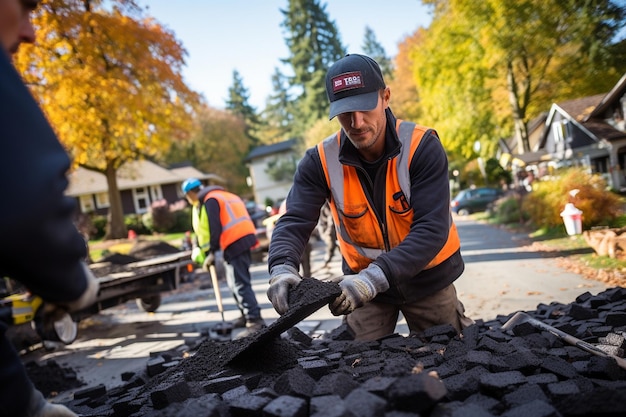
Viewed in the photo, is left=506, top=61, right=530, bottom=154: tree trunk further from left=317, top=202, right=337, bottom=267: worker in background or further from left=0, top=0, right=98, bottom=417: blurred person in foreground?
left=0, top=0, right=98, bottom=417: blurred person in foreground

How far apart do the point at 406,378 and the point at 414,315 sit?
1403mm

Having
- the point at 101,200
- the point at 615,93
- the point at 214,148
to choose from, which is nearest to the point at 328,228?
the point at 615,93

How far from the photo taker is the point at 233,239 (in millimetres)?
6395

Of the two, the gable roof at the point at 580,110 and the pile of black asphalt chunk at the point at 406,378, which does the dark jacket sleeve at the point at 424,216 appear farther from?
the gable roof at the point at 580,110

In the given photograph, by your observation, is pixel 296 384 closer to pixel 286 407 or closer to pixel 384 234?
pixel 286 407

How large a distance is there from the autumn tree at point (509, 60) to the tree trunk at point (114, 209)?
59.4 feet

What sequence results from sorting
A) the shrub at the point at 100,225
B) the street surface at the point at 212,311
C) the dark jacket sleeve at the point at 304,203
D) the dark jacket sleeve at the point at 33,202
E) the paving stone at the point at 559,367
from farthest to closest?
the shrub at the point at 100,225
the street surface at the point at 212,311
the dark jacket sleeve at the point at 304,203
the paving stone at the point at 559,367
the dark jacket sleeve at the point at 33,202

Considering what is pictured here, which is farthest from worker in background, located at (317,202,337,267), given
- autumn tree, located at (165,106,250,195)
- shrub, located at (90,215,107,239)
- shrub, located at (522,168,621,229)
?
autumn tree, located at (165,106,250,195)

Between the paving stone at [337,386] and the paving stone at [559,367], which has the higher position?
the paving stone at [337,386]

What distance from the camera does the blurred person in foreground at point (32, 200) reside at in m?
1.09

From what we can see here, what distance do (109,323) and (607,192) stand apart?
10731mm

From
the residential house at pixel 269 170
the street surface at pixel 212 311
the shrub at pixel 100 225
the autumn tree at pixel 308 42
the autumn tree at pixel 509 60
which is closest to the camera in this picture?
the street surface at pixel 212 311

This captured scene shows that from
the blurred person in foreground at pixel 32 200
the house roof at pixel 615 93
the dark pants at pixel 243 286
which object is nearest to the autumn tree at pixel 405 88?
the house roof at pixel 615 93

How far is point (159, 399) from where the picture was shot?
7.40 ft
